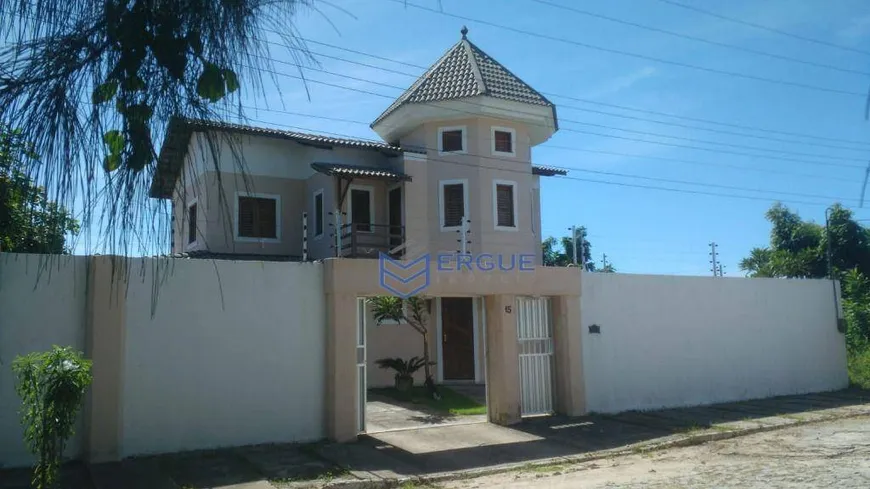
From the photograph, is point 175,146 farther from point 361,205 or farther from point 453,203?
point 361,205

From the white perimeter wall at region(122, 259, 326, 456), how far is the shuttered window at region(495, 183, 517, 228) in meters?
9.46

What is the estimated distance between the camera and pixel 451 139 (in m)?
19.0

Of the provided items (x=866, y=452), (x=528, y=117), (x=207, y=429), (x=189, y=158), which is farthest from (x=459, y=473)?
(x=528, y=117)

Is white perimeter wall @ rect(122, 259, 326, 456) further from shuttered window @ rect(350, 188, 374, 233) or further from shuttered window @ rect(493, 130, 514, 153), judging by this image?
shuttered window @ rect(493, 130, 514, 153)

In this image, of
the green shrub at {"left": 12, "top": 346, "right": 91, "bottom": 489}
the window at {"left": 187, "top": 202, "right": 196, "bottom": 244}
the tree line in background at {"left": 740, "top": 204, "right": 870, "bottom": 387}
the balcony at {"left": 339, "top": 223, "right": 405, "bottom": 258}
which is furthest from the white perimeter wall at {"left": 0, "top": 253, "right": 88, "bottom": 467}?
the tree line in background at {"left": 740, "top": 204, "right": 870, "bottom": 387}

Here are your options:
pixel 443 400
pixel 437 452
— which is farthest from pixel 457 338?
pixel 437 452

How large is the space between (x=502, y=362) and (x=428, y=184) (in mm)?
8205

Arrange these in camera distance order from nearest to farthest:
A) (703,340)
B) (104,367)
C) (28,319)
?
(28,319) < (104,367) < (703,340)

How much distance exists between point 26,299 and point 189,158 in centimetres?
646

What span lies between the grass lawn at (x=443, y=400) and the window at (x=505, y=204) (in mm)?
4978

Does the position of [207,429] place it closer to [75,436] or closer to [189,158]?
[75,436]

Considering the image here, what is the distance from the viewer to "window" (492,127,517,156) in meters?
18.9

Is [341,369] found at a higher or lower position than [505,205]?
lower

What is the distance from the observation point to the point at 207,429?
920 cm
